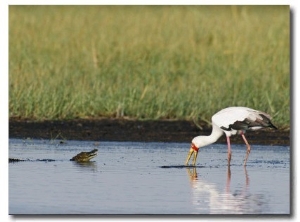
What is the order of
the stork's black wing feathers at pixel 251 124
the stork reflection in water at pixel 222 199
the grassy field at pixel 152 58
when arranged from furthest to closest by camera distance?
the grassy field at pixel 152 58 < the stork's black wing feathers at pixel 251 124 < the stork reflection in water at pixel 222 199

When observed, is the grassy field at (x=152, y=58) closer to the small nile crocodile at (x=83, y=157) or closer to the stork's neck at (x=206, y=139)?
the stork's neck at (x=206, y=139)

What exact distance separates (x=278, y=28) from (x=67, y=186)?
5.48m

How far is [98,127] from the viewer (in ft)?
44.9

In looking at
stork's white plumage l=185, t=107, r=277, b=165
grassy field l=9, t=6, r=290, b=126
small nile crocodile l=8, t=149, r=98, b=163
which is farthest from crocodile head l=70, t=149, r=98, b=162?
grassy field l=9, t=6, r=290, b=126

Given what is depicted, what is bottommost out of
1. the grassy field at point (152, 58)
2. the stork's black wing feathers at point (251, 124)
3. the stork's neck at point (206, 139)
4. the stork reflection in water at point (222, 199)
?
the stork reflection in water at point (222, 199)

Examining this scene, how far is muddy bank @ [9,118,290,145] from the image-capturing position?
13266mm

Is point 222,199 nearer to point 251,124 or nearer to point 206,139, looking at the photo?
point 251,124

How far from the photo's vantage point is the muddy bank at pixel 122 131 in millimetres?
13266

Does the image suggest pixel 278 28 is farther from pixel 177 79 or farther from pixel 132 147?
pixel 132 147

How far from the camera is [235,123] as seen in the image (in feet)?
39.0

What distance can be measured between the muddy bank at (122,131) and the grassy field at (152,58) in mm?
213

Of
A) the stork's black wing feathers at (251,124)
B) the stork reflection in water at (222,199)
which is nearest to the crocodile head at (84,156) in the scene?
the stork reflection in water at (222,199)

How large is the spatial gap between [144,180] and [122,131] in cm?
276

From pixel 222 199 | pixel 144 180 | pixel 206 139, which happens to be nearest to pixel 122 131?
pixel 206 139
